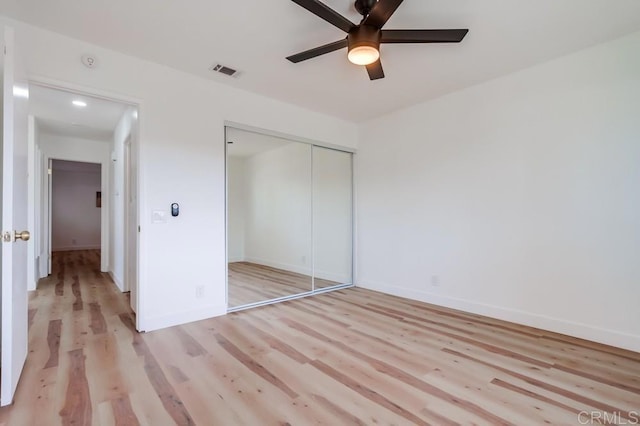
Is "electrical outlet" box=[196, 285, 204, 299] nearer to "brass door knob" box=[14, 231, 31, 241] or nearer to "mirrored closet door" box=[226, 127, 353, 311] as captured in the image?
"mirrored closet door" box=[226, 127, 353, 311]

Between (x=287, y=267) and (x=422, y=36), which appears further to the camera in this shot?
(x=287, y=267)

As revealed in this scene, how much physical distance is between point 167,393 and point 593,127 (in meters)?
3.95

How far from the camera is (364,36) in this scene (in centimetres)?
201

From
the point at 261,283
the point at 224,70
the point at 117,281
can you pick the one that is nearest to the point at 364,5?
the point at 224,70

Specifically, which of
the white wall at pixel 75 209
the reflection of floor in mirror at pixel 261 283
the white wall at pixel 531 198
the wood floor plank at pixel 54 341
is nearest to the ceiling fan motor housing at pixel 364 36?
the white wall at pixel 531 198

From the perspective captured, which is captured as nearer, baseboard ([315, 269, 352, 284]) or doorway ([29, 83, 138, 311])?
doorway ([29, 83, 138, 311])

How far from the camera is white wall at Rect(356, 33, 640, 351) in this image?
259cm

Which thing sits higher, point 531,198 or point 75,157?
point 75,157

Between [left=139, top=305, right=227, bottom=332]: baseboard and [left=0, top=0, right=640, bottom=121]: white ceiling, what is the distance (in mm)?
2457

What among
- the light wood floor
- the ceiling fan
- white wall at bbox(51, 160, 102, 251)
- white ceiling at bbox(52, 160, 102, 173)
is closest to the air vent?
the ceiling fan

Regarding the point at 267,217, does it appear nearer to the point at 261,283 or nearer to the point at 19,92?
the point at 261,283


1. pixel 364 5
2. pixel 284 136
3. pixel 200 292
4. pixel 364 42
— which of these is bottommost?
pixel 200 292

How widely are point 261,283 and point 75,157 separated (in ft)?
15.0

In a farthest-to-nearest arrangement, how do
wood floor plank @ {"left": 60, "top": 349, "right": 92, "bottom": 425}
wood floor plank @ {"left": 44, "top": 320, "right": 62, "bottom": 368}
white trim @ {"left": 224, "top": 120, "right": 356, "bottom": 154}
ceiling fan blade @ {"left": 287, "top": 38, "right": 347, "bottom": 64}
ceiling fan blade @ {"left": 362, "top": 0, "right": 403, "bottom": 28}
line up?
white trim @ {"left": 224, "top": 120, "right": 356, "bottom": 154} → wood floor plank @ {"left": 44, "top": 320, "right": 62, "bottom": 368} → ceiling fan blade @ {"left": 287, "top": 38, "right": 347, "bottom": 64} → ceiling fan blade @ {"left": 362, "top": 0, "right": 403, "bottom": 28} → wood floor plank @ {"left": 60, "top": 349, "right": 92, "bottom": 425}
